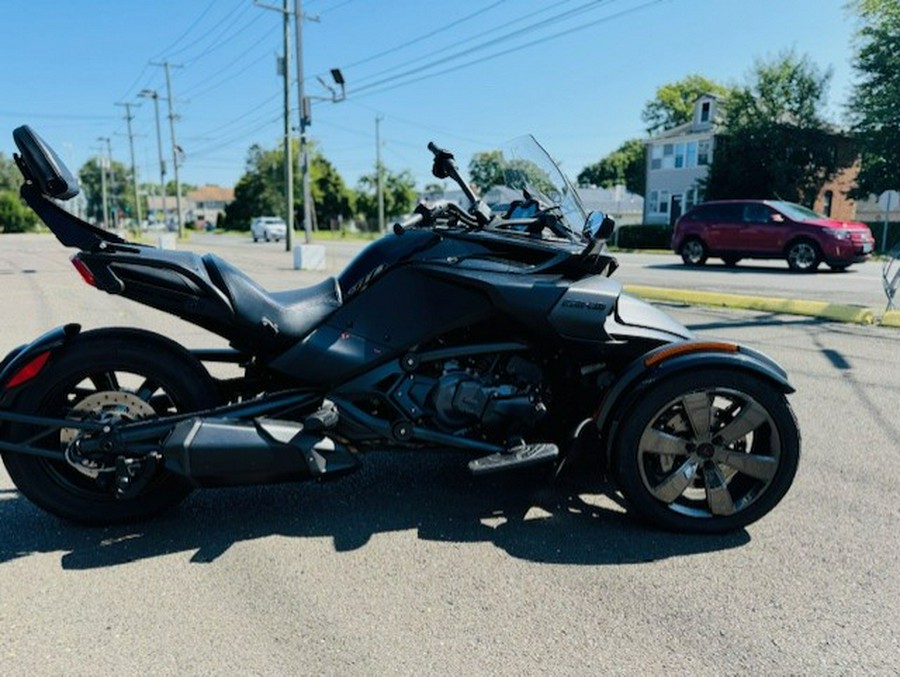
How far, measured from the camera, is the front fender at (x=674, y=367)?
9.84ft

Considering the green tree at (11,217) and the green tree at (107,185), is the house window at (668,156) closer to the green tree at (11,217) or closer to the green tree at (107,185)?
the green tree at (11,217)

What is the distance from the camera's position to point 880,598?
2547mm

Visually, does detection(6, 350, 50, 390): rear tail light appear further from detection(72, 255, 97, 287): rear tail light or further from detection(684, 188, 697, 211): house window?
detection(684, 188, 697, 211): house window

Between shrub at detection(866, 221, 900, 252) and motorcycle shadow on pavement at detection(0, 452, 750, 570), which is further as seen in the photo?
shrub at detection(866, 221, 900, 252)

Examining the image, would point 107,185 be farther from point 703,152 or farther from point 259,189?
point 703,152

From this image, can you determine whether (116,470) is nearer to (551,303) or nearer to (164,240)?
(551,303)

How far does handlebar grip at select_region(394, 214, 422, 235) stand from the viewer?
10.3ft

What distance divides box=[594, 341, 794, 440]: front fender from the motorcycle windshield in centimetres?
70

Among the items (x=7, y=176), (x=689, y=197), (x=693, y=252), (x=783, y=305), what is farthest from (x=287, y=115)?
(x=7, y=176)

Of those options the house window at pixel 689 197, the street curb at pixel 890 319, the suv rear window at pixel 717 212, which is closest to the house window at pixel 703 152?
the house window at pixel 689 197

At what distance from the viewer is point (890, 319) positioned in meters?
8.18

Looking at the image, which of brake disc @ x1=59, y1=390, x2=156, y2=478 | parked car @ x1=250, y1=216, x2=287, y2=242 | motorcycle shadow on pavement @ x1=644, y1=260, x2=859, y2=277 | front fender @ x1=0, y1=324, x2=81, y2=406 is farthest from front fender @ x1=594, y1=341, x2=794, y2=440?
parked car @ x1=250, y1=216, x2=287, y2=242

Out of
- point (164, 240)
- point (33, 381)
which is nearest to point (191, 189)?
point (164, 240)

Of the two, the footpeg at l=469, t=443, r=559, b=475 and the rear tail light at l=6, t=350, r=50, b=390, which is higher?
the rear tail light at l=6, t=350, r=50, b=390
